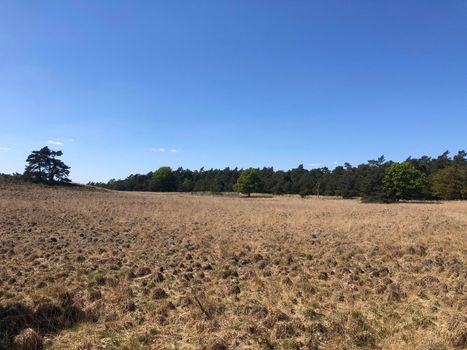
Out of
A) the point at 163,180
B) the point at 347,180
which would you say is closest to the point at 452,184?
the point at 347,180

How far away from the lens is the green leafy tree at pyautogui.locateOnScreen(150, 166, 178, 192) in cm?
13038

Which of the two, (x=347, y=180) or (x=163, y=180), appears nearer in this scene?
(x=347, y=180)

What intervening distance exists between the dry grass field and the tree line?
5643 centimetres

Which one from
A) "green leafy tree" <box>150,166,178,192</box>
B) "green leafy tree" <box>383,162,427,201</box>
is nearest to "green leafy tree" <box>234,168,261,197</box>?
"green leafy tree" <box>383,162,427,201</box>

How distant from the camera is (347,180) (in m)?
91.6

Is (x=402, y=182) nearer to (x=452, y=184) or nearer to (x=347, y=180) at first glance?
(x=452, y=184)

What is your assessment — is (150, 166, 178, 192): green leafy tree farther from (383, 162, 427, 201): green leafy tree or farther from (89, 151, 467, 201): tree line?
(383, 162, 427, 201): green leafy tree

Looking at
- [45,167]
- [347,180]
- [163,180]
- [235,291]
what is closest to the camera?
[235,291]

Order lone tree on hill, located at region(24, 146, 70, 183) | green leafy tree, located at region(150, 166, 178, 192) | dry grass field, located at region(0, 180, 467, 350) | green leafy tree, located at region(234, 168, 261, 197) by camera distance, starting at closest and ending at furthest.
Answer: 1. dry grass field, located at region(0, 180, 467, 350)
2. lone tree on hill, located at region(24, 146, 70, 183)
3. green leafy tree, located at region(234, 168, 261, 197)
4. green leafy tree, located at region(150, 166, 178, 192)

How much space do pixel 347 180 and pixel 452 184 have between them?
23.1 metres

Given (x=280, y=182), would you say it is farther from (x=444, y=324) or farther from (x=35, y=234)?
(x=444, y=324)

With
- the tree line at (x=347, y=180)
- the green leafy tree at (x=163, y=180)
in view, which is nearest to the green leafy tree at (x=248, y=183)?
the tree line at (x=347, y=180)

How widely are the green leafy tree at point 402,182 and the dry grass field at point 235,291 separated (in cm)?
6001

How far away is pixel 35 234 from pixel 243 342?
14.5 metres
